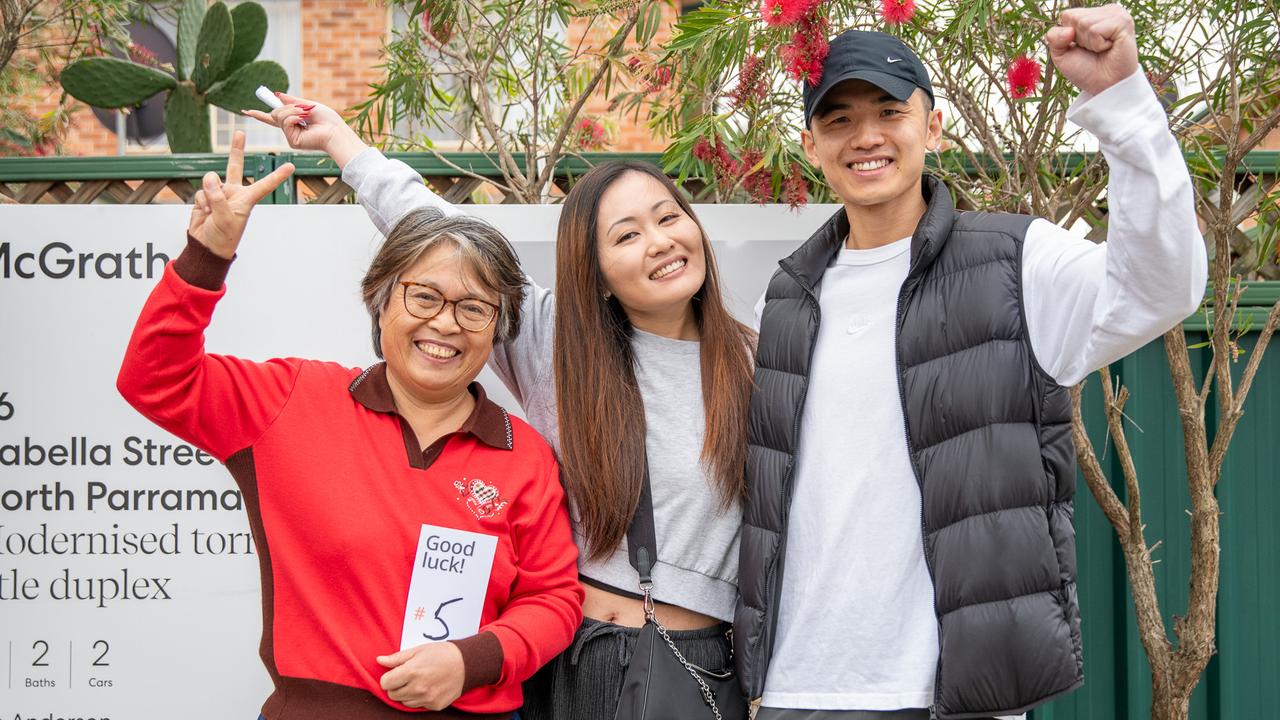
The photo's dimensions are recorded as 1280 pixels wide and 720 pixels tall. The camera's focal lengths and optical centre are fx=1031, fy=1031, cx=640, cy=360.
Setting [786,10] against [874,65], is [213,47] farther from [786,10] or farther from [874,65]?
[874,65]

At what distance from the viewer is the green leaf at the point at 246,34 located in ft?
13.3

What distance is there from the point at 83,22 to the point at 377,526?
2.50 m

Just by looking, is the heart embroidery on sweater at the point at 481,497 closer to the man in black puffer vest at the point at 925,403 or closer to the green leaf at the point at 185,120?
the man in black puffer vest at the point at 925,403

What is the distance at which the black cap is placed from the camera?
194 cm

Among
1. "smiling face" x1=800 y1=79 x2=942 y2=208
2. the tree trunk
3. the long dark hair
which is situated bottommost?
→ the tree trunk

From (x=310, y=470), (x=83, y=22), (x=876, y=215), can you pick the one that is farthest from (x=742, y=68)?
(x=83, y=22)

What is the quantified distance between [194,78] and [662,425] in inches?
108

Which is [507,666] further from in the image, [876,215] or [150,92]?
[150,92]

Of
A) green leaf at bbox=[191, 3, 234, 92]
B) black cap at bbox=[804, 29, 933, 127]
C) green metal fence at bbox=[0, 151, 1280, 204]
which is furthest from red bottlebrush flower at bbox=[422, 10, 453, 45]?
black cap at bbox=[804, 29, 933, 127]

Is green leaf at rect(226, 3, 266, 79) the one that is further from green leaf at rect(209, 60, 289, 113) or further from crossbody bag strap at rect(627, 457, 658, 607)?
crossbody bag strap at rect(627, 457, 658, 607)

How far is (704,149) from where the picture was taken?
266 cm

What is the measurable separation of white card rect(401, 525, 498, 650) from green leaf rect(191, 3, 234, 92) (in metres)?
2.75

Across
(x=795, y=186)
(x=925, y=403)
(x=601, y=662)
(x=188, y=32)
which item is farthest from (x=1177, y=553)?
(x=188, y=32)

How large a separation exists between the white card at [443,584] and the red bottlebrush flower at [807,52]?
1101 mm
